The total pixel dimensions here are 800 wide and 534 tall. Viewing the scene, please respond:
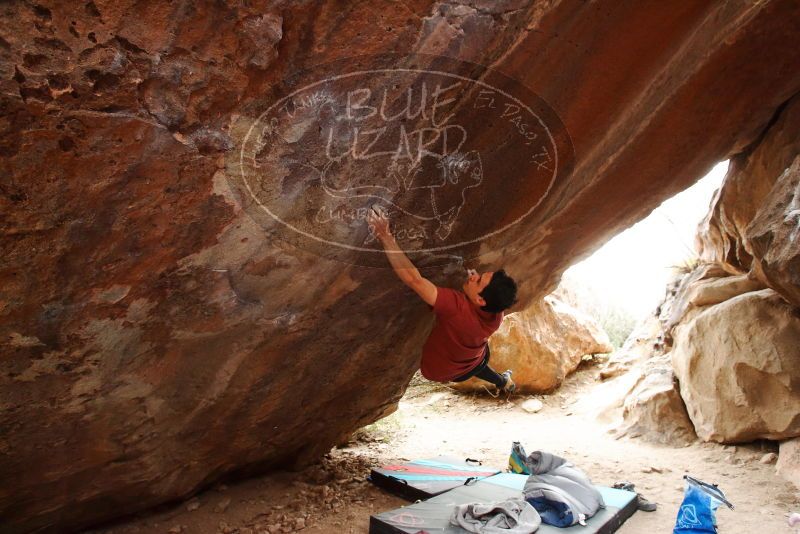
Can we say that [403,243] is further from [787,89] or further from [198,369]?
[787,89]

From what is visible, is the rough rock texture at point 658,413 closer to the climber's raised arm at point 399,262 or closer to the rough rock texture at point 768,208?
the rough rock texture at point 768,208

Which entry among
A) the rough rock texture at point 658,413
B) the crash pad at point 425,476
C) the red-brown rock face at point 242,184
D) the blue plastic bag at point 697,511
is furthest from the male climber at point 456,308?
the rough rock texture at point 658,413

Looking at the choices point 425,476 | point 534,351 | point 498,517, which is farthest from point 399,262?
point 534,351

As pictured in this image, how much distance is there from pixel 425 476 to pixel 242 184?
3.45 m

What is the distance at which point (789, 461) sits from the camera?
4.37 m

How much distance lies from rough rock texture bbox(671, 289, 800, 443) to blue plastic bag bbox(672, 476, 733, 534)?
155 centimetres

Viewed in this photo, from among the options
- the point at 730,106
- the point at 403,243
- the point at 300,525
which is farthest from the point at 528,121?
the point at 300,525

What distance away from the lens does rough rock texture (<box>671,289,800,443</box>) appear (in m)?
4.59

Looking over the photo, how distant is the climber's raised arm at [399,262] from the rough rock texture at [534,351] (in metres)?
5.73

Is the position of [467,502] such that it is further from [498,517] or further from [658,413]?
[658,413]

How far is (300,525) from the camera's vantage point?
12.8 ft

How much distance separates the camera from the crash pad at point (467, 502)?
11.4ft

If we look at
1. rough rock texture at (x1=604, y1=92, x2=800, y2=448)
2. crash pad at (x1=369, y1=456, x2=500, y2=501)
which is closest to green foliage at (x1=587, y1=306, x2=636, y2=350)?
rough rock texture at (x1=604, y1=92, x2=800, y2=448)

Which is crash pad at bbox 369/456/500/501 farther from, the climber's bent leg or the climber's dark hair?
the climber's dark hair
